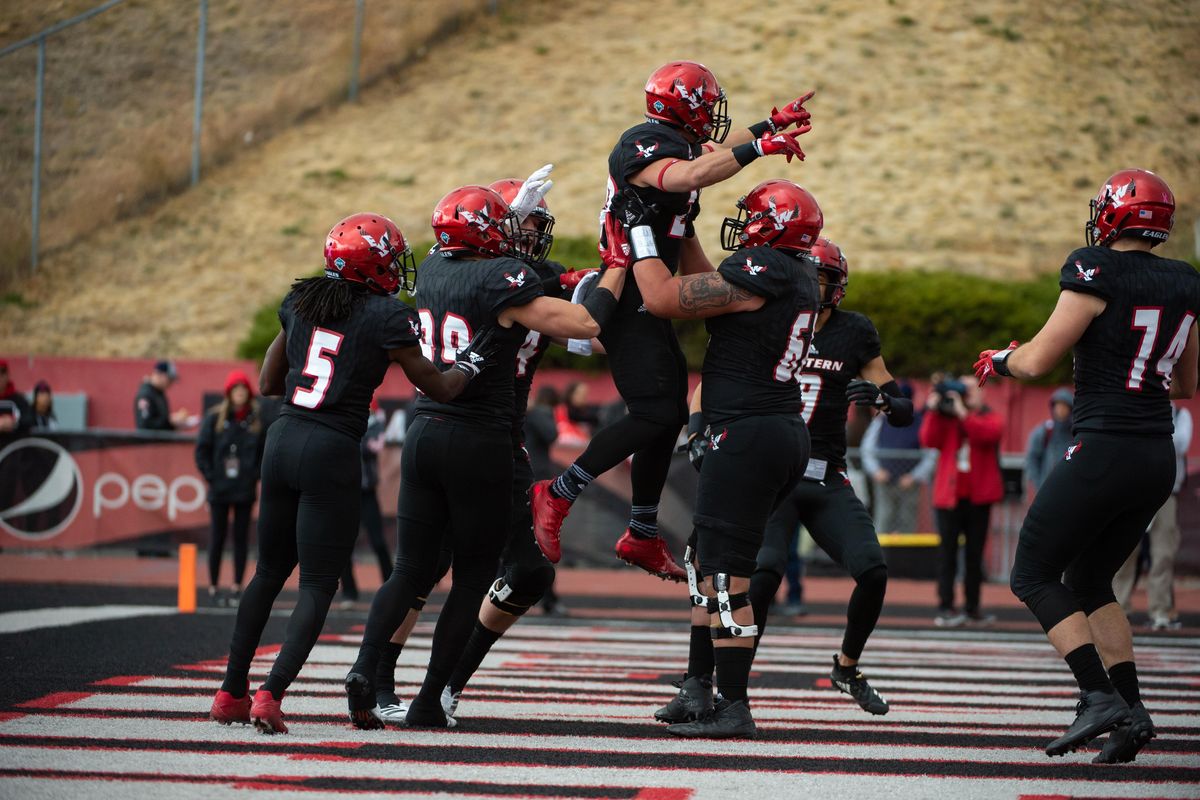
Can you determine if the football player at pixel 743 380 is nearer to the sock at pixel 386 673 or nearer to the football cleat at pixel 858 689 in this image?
the football cleat at pixel 858 689

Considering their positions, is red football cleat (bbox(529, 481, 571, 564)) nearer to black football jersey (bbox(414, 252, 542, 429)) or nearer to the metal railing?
black football jersey (bbox(414, 252, 542, 429))

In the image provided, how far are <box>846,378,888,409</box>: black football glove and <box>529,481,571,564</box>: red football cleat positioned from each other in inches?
67.5

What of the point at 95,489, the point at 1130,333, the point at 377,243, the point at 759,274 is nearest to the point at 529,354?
the point at 377,243

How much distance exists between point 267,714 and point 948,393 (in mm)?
8747

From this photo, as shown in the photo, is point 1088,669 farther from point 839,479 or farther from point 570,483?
point 570,483

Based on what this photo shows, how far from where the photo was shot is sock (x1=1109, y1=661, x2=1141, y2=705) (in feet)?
21.4

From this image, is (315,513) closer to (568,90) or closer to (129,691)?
(129,691)

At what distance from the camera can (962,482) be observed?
1372 centimetres

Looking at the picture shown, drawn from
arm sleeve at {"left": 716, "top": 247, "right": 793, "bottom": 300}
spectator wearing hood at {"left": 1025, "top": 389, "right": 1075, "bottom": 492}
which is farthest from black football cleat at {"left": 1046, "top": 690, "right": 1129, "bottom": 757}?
spectator wearing hood at {"left": 1025, "top": 389, "right": 1075, "bottom": 492}

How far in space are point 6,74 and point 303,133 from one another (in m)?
11.6

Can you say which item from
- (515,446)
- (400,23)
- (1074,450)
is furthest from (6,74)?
(1074,450)

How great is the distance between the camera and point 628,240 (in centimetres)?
684

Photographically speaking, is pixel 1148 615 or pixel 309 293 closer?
pixel 309 293

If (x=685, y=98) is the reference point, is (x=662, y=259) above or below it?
below
